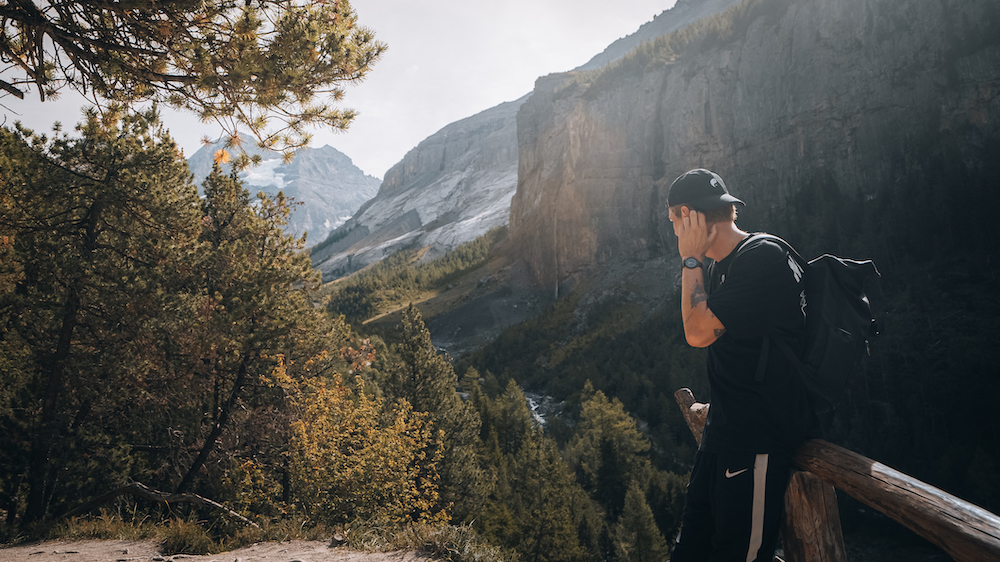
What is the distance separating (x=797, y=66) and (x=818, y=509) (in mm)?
60174

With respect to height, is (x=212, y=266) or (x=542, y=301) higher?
(x=212, y=266)

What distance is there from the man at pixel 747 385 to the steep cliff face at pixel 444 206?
11921 cm

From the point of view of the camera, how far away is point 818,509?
220 centimetres

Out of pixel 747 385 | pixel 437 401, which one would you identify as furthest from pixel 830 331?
pixel 437 401

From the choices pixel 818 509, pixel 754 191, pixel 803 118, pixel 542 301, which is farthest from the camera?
pixel 542 301

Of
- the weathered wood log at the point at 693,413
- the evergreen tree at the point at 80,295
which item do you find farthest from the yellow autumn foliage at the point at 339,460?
the weathered wood log at the point at 693,413

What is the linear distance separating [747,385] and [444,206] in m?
160

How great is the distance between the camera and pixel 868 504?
1820mm

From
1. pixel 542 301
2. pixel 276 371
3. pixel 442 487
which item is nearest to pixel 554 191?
pixel 542 301

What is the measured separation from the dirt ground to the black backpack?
4.16 meters

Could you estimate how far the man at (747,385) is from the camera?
2.10 metres

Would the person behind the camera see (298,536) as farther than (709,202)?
Yes

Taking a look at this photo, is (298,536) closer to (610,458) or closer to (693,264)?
(693,264)

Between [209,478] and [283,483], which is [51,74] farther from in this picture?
[283,483]
